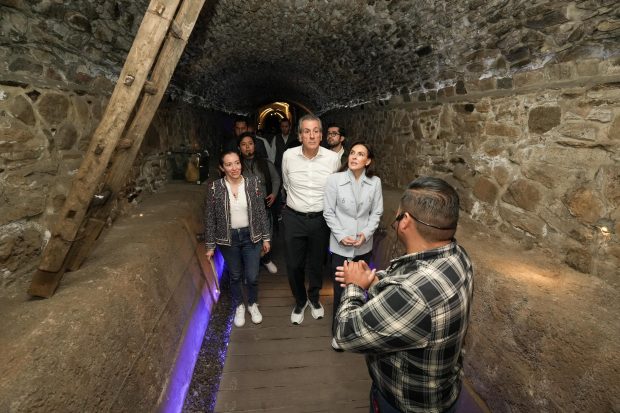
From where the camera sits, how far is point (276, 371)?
2.73 m

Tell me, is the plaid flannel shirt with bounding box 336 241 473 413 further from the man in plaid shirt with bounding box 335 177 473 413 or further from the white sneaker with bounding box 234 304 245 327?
the white sneaker with bounding box 234 304 245 327

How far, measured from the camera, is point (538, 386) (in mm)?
1603

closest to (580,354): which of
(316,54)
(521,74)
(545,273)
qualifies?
(545,273)

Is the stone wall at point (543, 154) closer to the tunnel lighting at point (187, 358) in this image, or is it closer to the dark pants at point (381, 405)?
the dark pants at point (381, 405)

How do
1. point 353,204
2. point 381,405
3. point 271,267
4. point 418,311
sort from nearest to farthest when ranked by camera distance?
point 418,311
point 381,405
point 353,204
point 271,267

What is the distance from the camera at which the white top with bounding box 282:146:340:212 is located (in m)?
2.86

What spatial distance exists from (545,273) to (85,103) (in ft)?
12.2

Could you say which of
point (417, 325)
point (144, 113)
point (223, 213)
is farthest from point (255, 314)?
point (417, 325)

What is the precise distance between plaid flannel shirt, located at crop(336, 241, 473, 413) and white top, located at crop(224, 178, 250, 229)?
1788mm

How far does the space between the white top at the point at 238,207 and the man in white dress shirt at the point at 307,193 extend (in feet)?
1.33

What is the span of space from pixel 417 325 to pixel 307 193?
75.3 inches

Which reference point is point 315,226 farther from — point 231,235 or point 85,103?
point 85,103

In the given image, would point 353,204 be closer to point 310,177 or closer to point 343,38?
point 310,177

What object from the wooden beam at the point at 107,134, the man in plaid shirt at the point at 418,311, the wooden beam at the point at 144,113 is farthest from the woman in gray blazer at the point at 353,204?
the wooden beam at the point at 107,134
